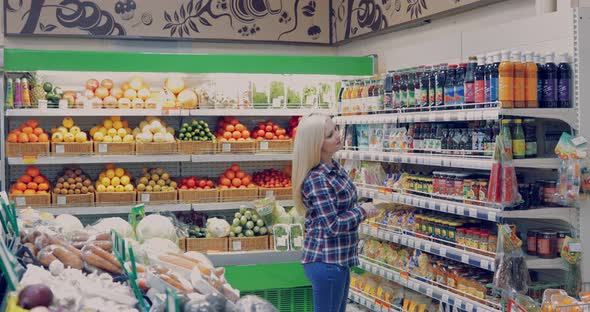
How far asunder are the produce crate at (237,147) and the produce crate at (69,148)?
122 cm

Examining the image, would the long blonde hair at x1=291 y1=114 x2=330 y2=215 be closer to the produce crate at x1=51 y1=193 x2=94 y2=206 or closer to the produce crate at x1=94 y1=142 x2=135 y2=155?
the produce crate at x1=94 y1=142 x2=135 y2=155

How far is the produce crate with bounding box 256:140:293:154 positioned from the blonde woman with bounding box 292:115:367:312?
288 cm

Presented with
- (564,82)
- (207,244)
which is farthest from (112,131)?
(564,82)

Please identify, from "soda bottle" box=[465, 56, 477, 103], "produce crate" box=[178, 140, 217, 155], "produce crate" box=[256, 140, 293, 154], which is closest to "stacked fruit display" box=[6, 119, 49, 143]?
"produce crate" box=[178, 140, 217, 155]

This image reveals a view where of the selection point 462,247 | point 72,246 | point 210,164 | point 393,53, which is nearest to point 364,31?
point 393,53

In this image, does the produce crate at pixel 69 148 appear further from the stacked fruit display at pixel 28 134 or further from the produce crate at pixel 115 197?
the produce crate at pixel 115 197

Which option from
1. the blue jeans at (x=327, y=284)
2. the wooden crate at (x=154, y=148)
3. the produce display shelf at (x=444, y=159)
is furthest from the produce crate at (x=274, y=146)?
the blue jeans at (x=327, y=284)

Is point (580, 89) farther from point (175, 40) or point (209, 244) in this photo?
point (175, 40)

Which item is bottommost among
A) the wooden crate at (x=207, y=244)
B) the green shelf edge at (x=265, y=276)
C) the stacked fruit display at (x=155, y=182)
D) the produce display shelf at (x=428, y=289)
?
the green shelf edge at (x=265, y=276)

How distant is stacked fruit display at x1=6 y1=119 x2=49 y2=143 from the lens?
6708mm

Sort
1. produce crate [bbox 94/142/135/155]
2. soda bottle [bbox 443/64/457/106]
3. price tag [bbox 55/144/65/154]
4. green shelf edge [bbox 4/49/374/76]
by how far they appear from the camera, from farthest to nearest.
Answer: produce crate [bbox 94/142/135/155] → price tag [bbox 55/144/65/154] → green shelf edge [bbox 4/49/374/76] → soda bottle [bbox 443/64/457/106]

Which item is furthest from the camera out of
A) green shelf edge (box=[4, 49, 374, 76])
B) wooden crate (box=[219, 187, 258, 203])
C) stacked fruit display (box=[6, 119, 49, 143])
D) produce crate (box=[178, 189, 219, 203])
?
wooden crate (box=[219, 187, 258, 203])

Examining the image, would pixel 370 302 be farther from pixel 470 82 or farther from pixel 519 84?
pixel 519 84

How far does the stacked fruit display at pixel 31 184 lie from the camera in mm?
6766
